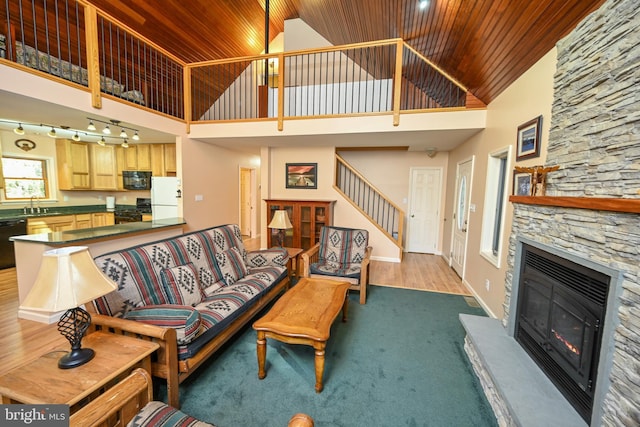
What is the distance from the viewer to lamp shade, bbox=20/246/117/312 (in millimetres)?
1179

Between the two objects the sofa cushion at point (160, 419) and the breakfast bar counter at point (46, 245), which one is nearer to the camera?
the sofa cushion at point (160, 419)

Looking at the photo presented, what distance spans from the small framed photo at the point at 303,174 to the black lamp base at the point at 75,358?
14.0 feet

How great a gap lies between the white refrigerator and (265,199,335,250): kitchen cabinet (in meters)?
1.65

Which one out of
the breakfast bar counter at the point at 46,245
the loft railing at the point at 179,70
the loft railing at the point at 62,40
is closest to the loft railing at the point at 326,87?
the loft railing at the point at 179,70

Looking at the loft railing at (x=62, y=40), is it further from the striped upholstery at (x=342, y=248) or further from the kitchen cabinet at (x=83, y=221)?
the striped upholstery at (x=342, y=248)

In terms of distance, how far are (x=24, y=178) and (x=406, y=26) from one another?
7134 millimetres

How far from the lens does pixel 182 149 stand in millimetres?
4328


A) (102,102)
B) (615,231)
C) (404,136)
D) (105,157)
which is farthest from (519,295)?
(105,157)

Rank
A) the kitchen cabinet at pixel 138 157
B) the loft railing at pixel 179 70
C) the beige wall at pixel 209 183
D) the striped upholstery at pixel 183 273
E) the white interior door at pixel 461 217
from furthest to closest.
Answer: the kitchen cabinet at pixel 138 157 → the beige wall at pixel 209 183 → the white interior door at pixel 461 217 → the loft railing at pixel 179 70 → the striped upholstery at pixel 183 273

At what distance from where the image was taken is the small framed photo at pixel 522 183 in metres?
2.22

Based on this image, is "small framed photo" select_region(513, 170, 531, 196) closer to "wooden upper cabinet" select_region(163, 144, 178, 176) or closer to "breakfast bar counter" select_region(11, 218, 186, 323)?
"breakfast bar counter" select_region(11, 218, 186, 323)

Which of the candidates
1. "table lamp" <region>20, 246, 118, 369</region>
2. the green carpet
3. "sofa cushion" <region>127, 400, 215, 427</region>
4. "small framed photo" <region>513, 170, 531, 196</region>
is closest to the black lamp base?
"table lamp" <region>20, 246, 118, 369</region>

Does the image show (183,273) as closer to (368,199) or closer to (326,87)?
(326,87)

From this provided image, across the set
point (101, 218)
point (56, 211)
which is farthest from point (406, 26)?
point (56, 211)
